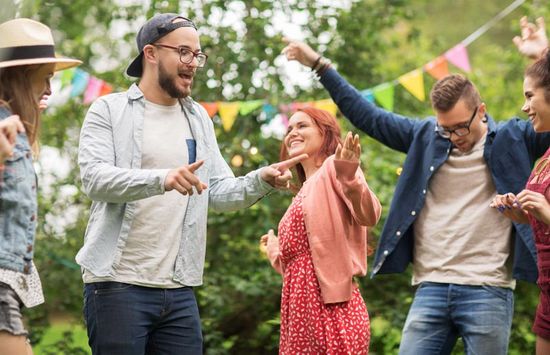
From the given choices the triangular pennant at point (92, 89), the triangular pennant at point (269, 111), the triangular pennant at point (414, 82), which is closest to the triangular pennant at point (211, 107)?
the triangular pennant at point (269, 111)

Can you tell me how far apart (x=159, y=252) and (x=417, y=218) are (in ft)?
4.22

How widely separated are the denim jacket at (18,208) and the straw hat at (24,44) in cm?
19

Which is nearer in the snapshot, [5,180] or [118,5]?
[5,180]

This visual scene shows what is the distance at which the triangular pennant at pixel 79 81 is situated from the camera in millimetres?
6629

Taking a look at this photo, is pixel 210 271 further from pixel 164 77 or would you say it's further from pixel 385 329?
pixel 164 77

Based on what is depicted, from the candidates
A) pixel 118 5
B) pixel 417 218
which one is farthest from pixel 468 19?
pixel 417 218

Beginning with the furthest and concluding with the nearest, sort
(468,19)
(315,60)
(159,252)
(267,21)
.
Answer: (468,19) < (267,21) < (315,60) < (159,252)

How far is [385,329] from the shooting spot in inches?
240

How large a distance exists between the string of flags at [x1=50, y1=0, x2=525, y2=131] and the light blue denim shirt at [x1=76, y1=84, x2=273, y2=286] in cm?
251

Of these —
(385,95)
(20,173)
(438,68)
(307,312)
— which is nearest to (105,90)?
(385,95)

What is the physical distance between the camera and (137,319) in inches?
136

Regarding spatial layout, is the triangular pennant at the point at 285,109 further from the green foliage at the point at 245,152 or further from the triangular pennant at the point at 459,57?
the triangular pennant at the point at 459,57

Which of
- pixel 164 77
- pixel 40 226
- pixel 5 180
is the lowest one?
pixel 40 226

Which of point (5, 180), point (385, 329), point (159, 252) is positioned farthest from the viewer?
point (385, 329)
